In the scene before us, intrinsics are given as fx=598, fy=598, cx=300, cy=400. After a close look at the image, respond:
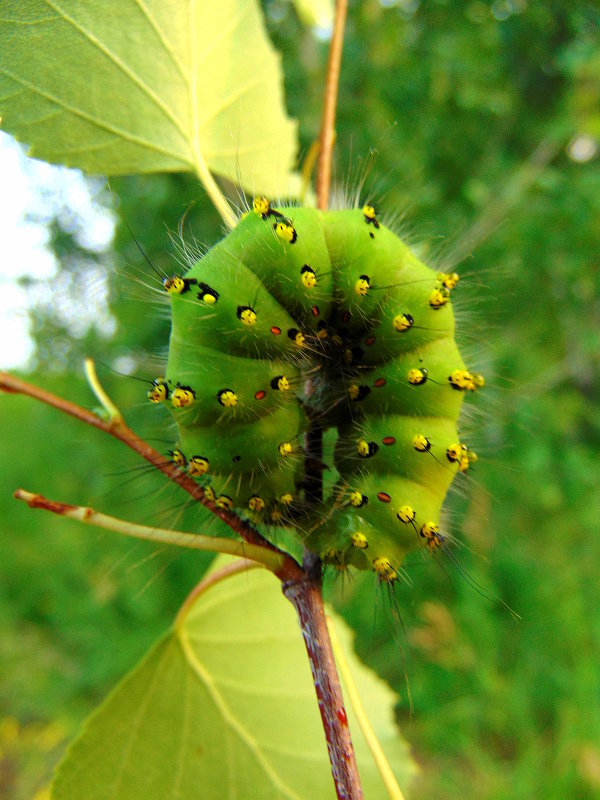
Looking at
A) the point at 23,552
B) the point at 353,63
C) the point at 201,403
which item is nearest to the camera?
the point at 201,403

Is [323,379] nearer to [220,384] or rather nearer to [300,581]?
[220,384]

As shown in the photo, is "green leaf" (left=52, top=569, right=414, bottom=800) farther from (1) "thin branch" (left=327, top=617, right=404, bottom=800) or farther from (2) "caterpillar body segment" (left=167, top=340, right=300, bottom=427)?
(2) "caterpillar body segment" (left=167, top=340, right=300, bottom=427)

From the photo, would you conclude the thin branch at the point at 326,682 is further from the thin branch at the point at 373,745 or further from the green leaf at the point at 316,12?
the green leaf at the point at 316,12

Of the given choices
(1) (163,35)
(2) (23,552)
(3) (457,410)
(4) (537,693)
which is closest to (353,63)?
(1) (163,35)

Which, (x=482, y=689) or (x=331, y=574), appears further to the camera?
(x=482, y=689)

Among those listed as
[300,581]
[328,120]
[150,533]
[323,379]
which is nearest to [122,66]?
[328,120]

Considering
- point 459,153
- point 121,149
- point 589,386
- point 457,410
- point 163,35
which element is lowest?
point 457,410

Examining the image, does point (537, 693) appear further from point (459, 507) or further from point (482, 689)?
point (459, 507)

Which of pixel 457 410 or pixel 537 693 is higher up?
pixel 457 410
